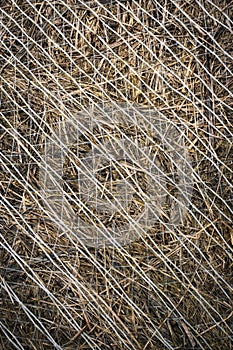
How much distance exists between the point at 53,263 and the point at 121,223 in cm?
17

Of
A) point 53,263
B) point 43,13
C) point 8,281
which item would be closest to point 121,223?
point 53,263

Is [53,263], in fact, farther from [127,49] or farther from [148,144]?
[127,49]

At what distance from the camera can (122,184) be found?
1.34 meters

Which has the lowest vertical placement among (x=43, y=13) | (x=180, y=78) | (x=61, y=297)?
(x=61, y=297)

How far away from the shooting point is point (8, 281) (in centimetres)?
139

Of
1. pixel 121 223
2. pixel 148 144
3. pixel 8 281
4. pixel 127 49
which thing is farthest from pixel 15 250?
pixel 127 49

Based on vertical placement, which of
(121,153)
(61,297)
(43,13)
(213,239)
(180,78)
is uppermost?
(43,13)

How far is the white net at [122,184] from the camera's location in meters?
1.33

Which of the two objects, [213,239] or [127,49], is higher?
[127,49]

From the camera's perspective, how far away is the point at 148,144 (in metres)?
1.34

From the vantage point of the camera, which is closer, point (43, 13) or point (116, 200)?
point (116, 200)

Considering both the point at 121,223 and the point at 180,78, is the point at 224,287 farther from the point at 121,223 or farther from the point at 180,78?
the point at 180,78

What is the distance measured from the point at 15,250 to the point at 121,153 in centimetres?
32

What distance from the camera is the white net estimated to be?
4.36ft
